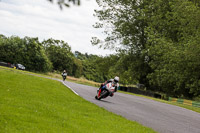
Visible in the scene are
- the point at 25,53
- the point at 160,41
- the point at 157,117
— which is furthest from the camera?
the point at 25,53

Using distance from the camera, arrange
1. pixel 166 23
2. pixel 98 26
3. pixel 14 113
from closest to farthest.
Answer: pixel 14 113 < pixel 166 23 < pixel 98 26

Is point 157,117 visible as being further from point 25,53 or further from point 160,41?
point 25,53

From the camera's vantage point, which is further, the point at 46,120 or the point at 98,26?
the point at 98,26

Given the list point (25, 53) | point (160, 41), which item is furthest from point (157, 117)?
point (25, 53)

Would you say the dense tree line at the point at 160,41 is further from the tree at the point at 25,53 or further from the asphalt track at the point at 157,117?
the tree at the point at 25,53

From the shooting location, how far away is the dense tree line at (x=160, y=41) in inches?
1455

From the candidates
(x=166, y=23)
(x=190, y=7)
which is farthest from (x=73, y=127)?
(x=166, y=23)

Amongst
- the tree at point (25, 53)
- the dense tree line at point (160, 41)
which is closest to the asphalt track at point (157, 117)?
the dense tree line at point (160, 41)

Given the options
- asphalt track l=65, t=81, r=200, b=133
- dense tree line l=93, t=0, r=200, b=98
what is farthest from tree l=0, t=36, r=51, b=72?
asphalt track l=65, t=81, r=200, b=133

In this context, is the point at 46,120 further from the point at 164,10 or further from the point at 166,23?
the point at 164,10

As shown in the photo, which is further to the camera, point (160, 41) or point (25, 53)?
point (25, 53)

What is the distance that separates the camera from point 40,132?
6.46 metres

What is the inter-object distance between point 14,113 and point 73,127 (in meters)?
1.62

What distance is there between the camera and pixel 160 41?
39531 mm
